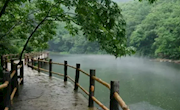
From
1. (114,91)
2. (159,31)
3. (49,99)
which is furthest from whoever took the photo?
(159,31)

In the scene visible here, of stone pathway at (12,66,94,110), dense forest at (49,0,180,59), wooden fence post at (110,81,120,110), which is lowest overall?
stone pathway at (12,66,94,110)

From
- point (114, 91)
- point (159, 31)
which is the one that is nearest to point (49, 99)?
point (114, 91)

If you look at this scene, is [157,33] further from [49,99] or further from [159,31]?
[49,99]

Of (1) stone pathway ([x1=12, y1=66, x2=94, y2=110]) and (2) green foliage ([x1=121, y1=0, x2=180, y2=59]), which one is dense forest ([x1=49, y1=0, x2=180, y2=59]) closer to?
(2) green foliage ([x1=121, y1=0, x2=180, y2=59])

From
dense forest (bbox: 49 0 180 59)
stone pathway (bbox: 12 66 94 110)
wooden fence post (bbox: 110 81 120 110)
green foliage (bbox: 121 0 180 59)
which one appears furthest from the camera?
dense forest (bbox: 49 0 180 59)

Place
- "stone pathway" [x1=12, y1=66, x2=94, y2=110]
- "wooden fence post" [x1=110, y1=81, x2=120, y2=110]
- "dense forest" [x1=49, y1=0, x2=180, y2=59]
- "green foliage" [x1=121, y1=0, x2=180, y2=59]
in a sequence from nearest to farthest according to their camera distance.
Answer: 1. "wooden fence post" [x1=110, y1=81, x2=120, y2=110]
2. "stone pathway" [x1=12, y1=66, x2=94, y2=110]
3. "green foliage" [x1=121, y1=0, x2=180, y2=59]
4. "dense forest" [x1=49, y1=0, x2=180, y2=59]

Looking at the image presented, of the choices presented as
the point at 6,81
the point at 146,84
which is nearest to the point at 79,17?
the point at 6,81

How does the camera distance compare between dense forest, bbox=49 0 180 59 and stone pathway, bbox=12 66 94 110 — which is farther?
dense forest, bbox=49 0 180 59

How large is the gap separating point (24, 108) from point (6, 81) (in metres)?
1.51

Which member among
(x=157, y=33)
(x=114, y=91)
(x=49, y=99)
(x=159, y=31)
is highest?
(x=159, y=31)

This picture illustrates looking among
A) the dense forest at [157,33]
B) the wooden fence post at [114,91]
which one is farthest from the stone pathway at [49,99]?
the dense forest at [157,33]

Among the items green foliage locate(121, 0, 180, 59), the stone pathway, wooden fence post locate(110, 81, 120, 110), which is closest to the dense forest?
green foliage locate(121, 0, 180, 59)

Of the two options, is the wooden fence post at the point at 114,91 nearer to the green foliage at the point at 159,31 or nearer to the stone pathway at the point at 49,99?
the stone pathway at the point at 49,99

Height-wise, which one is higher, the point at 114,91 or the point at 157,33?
the point at 157,33
